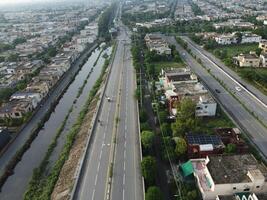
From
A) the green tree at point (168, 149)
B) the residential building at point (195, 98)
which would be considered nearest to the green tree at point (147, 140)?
the green tree at point (168, 149)

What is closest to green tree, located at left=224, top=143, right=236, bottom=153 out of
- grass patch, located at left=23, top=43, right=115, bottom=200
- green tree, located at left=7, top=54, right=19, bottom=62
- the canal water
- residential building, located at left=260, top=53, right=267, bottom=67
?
grass patch, located at left=23, top=43, right=115, bottom=200

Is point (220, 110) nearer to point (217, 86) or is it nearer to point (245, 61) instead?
point (217, 86)

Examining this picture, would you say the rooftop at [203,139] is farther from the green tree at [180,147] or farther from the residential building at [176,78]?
the residential building at [176,78]

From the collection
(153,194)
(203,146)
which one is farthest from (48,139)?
(203,146)

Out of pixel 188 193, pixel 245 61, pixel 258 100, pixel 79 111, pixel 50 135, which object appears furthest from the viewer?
pixel 245 61

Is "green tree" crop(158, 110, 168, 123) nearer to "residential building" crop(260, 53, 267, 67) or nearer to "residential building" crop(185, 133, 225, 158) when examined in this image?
"residential building" crop(185, 133, 225, 158)

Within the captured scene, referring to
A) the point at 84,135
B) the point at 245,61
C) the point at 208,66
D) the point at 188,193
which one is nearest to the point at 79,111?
the point at 84,135
